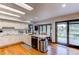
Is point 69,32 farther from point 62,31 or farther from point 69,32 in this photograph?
point 62,31

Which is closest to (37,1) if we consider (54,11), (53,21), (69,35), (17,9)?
(17,9)

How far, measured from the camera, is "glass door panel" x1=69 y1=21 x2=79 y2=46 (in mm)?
1441

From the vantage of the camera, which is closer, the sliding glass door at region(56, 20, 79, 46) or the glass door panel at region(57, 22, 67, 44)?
the sliding glass door at region(56, 20, 79, 46)

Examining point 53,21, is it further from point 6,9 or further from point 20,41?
point 6,9

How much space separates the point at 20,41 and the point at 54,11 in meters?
1.03

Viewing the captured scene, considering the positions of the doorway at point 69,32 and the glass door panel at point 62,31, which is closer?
the doorway at point 69,32

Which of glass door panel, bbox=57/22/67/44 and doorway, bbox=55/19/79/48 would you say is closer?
doorway, bbox=55/19/79/48

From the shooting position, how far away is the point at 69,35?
1615mm

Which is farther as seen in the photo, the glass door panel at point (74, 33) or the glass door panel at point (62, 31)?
the glass door panel at point (62, 31)

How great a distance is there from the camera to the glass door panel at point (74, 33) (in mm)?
1441

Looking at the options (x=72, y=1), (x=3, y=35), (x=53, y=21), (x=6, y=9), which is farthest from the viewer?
(x=53, y=21)

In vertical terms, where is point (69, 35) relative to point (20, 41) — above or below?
above

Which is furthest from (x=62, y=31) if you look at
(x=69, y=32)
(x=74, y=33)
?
(x=74, y=33)

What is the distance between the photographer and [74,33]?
4.96 ft
